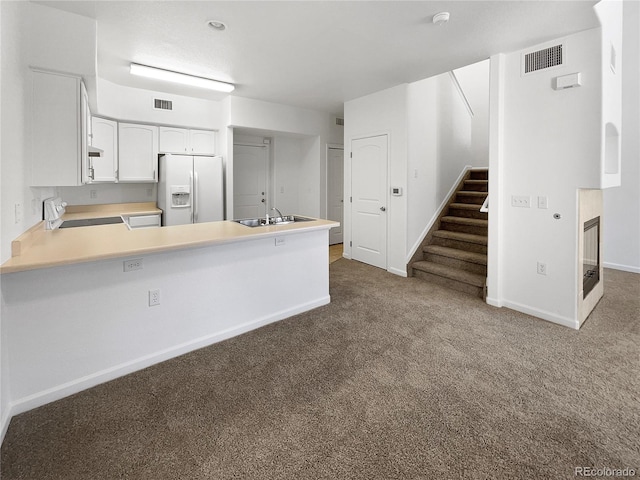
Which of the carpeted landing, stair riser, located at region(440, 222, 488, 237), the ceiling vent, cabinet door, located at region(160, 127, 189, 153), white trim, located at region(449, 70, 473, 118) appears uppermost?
white trim, located at region(449, 70, 473, 118)

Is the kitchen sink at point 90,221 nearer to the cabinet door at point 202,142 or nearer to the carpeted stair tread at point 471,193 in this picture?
the cabinet door at point 202,142

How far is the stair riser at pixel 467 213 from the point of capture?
4842mm

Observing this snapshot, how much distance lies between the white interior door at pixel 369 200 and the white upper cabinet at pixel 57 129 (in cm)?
362

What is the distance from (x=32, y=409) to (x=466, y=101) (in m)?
6.65

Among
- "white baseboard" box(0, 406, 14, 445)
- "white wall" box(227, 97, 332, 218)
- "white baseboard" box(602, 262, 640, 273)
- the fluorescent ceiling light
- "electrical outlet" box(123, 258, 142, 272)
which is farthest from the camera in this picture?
"white wall" box(227, 97, 332, 218)

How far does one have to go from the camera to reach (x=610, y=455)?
5.29 feet

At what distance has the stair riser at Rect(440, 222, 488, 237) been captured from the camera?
15.3 ft

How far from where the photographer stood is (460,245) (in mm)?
4641

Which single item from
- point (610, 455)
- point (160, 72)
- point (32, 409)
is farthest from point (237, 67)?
point (610, 455)

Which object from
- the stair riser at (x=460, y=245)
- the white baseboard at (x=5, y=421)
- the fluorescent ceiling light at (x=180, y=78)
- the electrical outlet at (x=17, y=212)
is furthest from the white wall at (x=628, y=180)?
the white baseboard at (x=5, y=421)

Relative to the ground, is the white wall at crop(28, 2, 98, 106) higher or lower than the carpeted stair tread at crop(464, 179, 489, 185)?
higher

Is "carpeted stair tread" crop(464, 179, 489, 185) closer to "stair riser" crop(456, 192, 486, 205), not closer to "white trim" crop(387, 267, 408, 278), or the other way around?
"stair riser" crop(456, 192, 486, 205)

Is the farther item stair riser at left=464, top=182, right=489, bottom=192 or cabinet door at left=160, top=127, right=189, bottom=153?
stair riser at left=464, top=182, right=489, bottom=192

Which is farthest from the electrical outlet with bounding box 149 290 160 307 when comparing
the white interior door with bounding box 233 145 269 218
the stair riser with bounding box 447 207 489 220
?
the stair riser with bounding box 447 207 489 220
